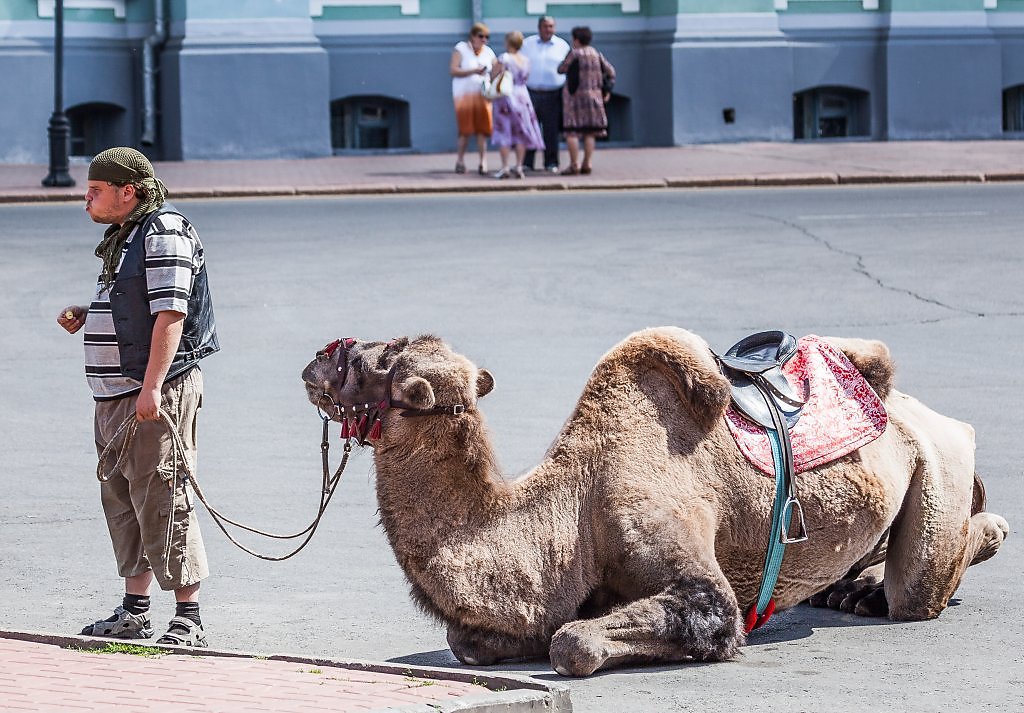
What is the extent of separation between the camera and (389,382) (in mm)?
5973

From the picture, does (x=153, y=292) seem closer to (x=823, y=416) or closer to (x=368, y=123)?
(x=823, y=416)

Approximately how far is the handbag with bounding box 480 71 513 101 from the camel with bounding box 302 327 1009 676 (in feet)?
62.3

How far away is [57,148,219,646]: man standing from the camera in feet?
21.0

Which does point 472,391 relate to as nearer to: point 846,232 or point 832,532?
point 832,532

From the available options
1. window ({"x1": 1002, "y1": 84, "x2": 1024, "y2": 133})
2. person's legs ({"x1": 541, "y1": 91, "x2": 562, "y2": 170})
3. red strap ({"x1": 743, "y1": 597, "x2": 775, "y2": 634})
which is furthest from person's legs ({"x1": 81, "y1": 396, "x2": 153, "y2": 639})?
window ({"x1": 1002, "y1": 84, "x2": 1024, "y2": 133})

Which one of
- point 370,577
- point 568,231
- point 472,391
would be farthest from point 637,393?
point 568,231

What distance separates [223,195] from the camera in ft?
78.1

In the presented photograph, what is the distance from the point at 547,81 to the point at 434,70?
4.31m

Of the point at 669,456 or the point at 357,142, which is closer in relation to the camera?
the point at 669,456

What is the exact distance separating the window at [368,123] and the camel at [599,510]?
80.1ft

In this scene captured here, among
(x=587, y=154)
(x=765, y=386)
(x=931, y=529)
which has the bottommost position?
(x=931, y=529)

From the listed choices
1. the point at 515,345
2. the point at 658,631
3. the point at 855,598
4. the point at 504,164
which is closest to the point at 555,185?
the point at 504,164

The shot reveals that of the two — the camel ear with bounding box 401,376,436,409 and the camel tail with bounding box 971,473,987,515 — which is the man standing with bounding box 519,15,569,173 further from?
the camel ear with bounding box 401,376,436,409

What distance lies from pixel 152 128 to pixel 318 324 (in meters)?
15.5
